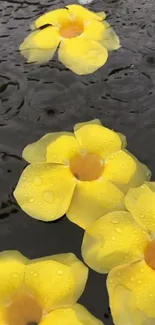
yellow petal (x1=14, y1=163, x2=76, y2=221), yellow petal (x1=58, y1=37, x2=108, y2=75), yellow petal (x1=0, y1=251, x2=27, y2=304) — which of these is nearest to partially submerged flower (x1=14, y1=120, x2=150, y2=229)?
yellow petal (x1=14, y1=163, x2=76, y2=221)

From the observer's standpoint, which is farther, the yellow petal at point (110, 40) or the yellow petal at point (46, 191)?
the yellow petal at point (110, 40)

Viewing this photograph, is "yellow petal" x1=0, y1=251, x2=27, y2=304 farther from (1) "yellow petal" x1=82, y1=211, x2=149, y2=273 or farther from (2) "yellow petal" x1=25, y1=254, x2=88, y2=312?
(1) "yellow petal" x1=82, y1=211, x2=149, y2=273

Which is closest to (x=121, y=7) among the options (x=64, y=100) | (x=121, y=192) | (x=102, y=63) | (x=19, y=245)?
(x=102, y=63)

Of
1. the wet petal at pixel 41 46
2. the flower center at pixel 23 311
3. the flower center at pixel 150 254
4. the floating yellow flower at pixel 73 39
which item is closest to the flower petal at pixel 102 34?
the floating yellow flower at pixel 73 39

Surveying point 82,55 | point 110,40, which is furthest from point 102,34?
point 82,55

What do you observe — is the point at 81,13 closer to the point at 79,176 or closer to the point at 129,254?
the point at 79,176

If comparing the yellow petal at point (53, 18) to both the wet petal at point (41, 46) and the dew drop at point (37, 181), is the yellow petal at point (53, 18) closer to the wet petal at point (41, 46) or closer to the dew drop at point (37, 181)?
the wet petal at point (41, 46)
